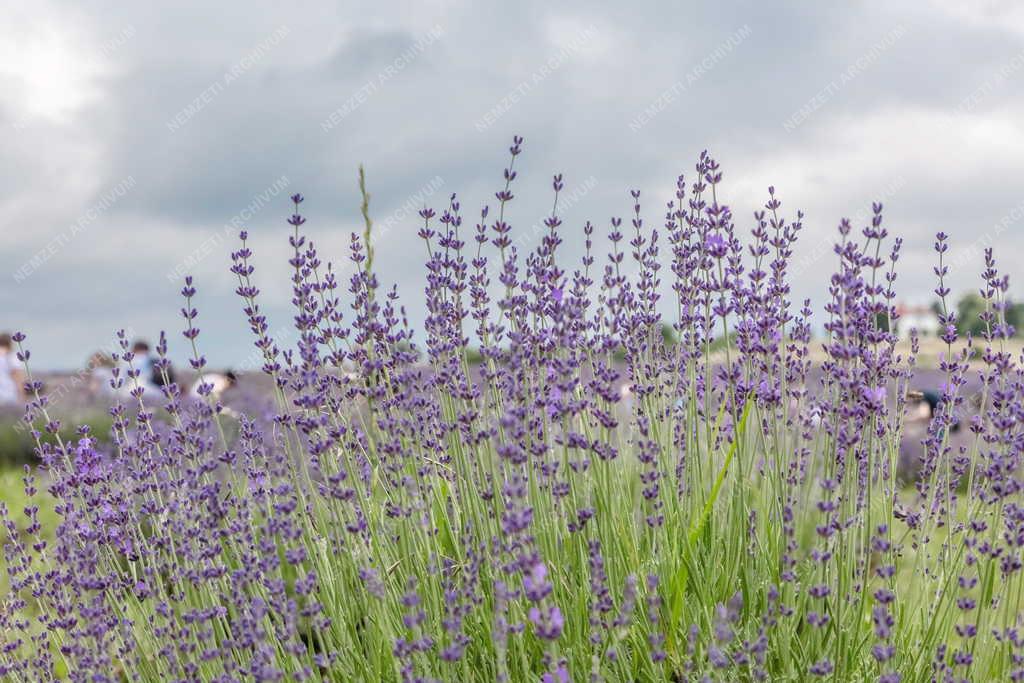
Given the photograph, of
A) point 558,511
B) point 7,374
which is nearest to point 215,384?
point 558,511

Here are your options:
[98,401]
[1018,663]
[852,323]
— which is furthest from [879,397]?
[98,401]

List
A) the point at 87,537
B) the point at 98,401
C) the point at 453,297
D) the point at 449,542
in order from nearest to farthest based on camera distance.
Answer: the point at 87,537 < the point at 453,297 < the point at 449,542 < the point at 98,401

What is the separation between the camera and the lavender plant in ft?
8.95

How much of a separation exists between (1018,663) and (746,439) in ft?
4.58

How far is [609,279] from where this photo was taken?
11.2 feet

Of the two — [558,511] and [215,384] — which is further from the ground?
[215,384]

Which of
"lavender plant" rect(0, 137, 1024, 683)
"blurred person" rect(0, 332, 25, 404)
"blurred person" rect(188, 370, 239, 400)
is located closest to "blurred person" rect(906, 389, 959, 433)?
"lavender plant" rect(0, 137, 1024, 683)

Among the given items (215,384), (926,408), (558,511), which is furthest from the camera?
(926,408)

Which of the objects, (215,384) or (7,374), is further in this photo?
(7,374)

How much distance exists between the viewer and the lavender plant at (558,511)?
2.73 m

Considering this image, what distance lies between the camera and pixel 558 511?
127 inches

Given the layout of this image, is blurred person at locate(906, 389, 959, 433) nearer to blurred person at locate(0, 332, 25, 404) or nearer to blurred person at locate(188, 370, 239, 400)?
blurred person at locate(188, 370, 239, 400)

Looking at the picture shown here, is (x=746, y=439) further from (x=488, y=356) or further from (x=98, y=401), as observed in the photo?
(x=98, y=401)

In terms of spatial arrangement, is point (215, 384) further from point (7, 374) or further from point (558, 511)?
point (7, 374)
